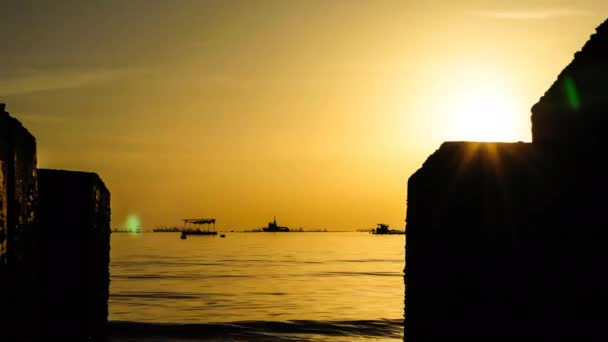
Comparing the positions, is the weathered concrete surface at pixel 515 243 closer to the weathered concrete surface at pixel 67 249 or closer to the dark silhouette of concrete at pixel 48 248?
the dark silhouette of concrete at pixel 48 248

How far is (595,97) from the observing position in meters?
4.89

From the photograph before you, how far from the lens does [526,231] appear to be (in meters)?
4.66

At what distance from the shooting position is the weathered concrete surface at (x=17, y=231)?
165 inches

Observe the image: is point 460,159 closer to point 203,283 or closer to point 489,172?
point 489,172

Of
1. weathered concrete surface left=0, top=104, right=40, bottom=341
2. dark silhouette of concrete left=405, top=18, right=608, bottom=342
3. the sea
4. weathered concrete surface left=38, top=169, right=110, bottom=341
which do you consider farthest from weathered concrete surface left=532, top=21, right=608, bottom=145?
the sea

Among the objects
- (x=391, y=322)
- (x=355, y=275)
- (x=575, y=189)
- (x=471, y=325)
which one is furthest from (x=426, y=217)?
(x=355, y=275)

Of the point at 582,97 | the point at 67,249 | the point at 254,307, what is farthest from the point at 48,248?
the point at 254,307

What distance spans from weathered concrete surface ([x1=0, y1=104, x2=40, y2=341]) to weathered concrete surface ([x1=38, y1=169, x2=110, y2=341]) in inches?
48.8

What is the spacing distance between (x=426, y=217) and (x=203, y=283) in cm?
4626

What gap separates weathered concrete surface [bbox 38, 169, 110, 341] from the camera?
21.7 ft

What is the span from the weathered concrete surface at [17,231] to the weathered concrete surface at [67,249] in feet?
4.07

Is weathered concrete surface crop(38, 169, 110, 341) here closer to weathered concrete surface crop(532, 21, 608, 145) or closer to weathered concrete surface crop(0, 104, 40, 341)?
weathered concrete surface crop(0, 104, 40, 341)

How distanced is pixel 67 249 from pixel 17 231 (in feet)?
7.38

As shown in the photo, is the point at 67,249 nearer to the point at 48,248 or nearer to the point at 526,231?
the point at 48,248
